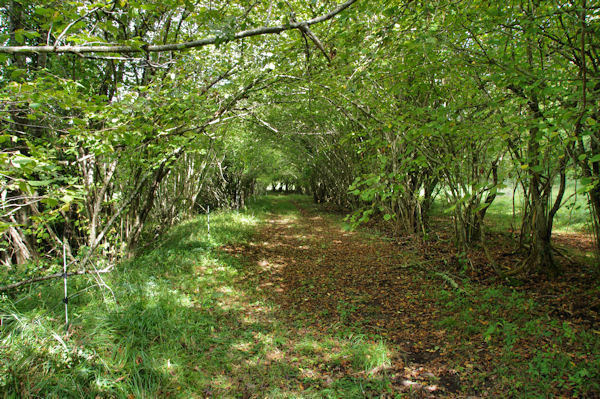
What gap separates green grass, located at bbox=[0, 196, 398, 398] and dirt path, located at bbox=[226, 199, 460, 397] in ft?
0.96

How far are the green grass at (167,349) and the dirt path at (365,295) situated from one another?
0.96ft

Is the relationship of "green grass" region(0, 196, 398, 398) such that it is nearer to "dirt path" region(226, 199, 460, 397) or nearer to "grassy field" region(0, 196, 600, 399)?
"grassy field" region(0, 196, 600, 399)

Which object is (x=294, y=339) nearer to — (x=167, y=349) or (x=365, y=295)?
(x=167, y=349)

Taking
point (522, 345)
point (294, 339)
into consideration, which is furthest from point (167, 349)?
point (522, 345)

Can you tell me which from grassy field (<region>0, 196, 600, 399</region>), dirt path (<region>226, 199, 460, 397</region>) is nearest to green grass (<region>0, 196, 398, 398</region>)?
grassy field (<region>0, 196, 600, 399</region>)

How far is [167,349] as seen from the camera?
11.2ft

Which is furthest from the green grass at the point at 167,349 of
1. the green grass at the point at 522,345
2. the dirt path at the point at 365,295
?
the green grass at the point at 522,345

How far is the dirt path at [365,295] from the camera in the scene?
3311mm

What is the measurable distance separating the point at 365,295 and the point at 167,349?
322 centimetres

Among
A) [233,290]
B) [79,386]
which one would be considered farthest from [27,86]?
[233,290]

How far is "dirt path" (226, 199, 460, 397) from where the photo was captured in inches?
130

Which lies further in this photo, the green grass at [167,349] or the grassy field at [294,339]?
the grassy field at [294,339]

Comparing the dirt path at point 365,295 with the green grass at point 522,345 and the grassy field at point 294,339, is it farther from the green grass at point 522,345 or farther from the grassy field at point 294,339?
the green grass at point 522,345

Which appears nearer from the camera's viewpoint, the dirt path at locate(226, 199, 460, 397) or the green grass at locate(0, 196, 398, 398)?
the green grass at locate(0, 196, 398, 398)
